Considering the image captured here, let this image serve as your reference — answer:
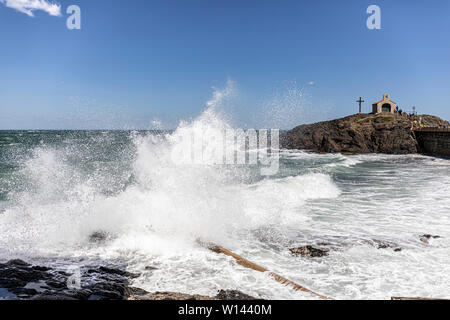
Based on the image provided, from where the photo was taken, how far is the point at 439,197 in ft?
41.8

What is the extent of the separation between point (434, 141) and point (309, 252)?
123 feet

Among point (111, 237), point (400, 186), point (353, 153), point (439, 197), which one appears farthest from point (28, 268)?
point (353, 153)

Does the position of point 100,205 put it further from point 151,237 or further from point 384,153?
point 384,153

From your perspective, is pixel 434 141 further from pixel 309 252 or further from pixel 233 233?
pixel 309 252

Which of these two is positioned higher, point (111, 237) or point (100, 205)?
point (100, 205)

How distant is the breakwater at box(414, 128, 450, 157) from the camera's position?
111 ft

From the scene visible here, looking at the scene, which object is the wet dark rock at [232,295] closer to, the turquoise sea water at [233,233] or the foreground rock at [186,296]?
the foreground rock at [186,296]

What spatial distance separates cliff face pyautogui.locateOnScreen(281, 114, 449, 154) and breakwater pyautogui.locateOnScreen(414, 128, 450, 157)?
73cm

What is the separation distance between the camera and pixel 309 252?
269 inches

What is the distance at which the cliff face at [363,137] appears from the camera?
132 feet

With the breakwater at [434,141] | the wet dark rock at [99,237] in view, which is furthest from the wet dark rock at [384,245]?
the breakwater at [434,141]

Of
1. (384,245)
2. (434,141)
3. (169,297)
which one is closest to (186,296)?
(169,297)
